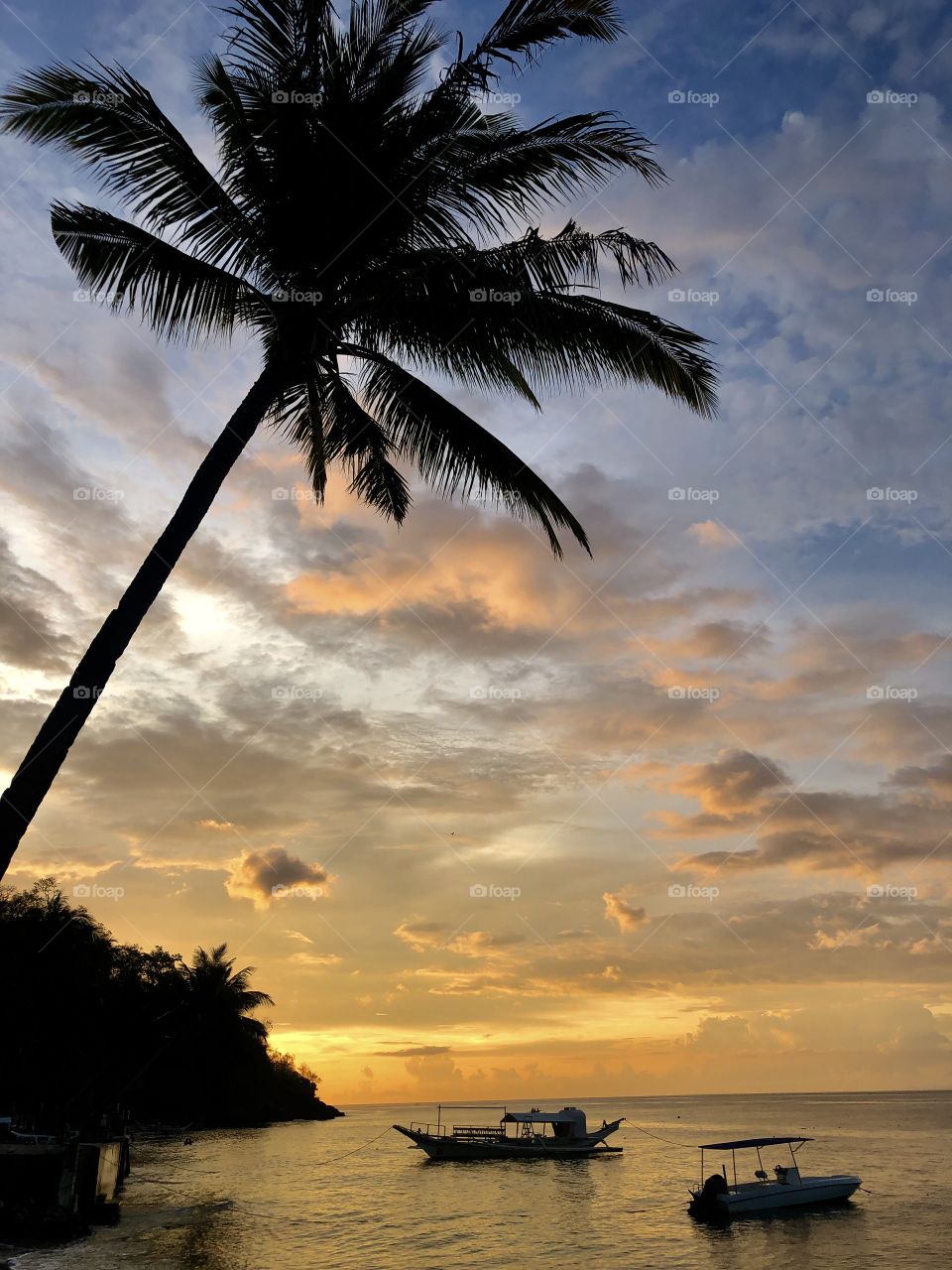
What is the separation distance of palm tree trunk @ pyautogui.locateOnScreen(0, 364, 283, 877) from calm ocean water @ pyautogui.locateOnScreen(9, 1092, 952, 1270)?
20792mm

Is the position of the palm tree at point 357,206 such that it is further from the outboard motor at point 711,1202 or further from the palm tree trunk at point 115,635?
the outboard motor at point 711,1202

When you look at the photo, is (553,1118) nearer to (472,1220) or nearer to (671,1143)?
(472,1220)

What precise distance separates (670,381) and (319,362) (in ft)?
12.7

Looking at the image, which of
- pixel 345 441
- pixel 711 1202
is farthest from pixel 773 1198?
pixel 345 441

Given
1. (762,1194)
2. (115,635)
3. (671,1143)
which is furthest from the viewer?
(671,1143)

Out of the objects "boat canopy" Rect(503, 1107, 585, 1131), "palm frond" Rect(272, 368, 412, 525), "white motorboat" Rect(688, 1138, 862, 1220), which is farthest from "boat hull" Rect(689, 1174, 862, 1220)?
"palm frond" Rect(272, 368, 412, 525)

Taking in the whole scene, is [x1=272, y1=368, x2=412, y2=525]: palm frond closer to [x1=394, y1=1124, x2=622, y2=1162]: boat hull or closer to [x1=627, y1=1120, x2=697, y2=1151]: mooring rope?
[x1=394, y1=1124, x2=622, y2=1162]: boat hull

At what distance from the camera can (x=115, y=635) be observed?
308 inches

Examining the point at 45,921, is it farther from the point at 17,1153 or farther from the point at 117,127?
the point at 117,127

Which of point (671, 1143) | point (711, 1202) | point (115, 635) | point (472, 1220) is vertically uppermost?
point (115, 635)

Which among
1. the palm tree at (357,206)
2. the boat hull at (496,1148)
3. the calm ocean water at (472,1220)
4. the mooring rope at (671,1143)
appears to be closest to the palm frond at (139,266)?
the palm tree at (357,206)

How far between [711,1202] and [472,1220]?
10466 millimetres

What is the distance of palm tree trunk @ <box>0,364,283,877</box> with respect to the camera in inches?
283

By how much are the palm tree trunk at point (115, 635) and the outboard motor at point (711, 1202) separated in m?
40.0
